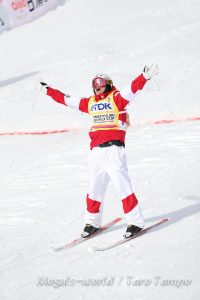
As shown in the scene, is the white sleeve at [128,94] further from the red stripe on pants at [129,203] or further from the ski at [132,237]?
the ski at [132,237]

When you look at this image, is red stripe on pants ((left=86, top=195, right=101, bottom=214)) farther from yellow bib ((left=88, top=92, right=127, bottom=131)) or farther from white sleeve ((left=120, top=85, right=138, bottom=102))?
white sleeve ((left=120, top=85, right=138, bottom=102))

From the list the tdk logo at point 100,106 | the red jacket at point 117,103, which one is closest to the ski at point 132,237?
the red jacket at point 117,103

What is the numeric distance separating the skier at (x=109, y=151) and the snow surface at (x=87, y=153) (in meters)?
0.27

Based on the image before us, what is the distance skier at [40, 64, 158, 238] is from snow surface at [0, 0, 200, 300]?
0.89 ft

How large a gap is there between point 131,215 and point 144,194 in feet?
5.84

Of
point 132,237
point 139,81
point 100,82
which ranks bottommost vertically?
point 132,237

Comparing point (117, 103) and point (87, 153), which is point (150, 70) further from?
point (87, 153)

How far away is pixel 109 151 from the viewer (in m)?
6.98

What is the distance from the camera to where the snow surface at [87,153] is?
584cm

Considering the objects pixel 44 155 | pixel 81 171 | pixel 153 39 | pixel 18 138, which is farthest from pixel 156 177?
pixel 153 39

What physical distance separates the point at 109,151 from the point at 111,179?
34 cm

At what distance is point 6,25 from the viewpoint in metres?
24.7

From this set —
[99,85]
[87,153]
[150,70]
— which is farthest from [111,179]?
[87,153]

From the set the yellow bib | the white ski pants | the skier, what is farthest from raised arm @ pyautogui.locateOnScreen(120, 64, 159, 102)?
the white ski pants
